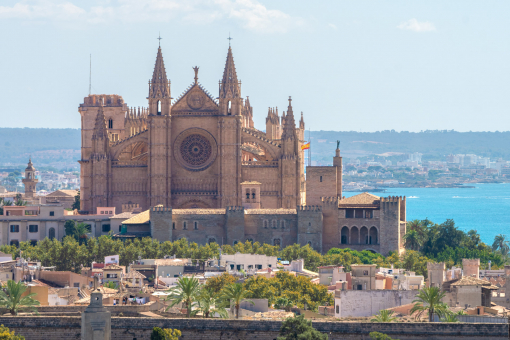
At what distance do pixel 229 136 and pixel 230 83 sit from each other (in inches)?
184

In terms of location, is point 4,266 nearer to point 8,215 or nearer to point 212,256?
point 212,256

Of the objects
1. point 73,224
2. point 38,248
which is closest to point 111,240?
point 38,248

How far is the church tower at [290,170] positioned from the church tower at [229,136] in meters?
3.98

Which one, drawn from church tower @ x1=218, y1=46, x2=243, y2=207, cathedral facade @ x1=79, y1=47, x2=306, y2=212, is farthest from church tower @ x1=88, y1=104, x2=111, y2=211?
church tower @ x1=218, y1=46, x2=243, y2=207

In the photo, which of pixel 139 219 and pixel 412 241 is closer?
pixel 139 219

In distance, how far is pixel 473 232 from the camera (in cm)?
11706

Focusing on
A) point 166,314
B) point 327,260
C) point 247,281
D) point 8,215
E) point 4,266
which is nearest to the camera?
point 166,314

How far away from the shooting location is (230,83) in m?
112

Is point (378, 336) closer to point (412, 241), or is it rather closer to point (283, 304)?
point (283, 304)

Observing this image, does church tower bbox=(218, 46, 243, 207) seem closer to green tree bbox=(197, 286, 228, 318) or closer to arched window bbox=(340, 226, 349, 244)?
arched window bbox=(340, 226, 349, 244)

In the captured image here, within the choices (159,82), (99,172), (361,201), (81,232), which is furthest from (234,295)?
(159,82)

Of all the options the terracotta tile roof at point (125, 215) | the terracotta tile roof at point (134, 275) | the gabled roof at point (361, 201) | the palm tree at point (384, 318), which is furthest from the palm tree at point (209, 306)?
the terracotta tile roof at point (125, 215)

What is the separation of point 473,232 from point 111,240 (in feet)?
133

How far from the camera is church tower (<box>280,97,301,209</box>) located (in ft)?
361
